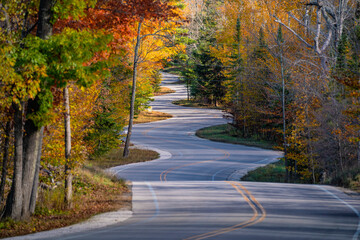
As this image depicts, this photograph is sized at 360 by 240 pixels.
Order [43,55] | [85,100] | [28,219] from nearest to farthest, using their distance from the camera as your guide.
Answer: [43,55] → [28,219] → [85,100]

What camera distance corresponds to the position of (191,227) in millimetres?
12750

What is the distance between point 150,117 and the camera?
71688 mm

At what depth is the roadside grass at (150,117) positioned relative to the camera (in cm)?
6836

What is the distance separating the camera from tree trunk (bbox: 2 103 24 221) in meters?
13.1

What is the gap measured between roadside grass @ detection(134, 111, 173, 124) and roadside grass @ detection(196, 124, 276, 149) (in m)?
11.6

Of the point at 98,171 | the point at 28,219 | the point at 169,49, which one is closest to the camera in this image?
the point at 28,219

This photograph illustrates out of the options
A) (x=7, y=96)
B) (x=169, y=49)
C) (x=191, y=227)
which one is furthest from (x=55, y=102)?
(x=169, y=49)

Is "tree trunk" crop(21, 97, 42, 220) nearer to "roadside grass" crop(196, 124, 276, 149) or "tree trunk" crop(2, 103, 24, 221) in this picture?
"tree trunk" crop(2, 103, 24, 221)

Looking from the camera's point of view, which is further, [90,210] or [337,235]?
[90,210]

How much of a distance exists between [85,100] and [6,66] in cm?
1012

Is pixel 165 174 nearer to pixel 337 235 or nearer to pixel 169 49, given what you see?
pixel 169 49

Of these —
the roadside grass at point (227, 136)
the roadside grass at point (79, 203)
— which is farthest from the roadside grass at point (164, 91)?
the roadside grass at point (79, 203)

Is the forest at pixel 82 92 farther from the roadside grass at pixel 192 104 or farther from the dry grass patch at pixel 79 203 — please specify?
the roadside grass at pixel 192 104

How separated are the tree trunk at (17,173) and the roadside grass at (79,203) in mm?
310
